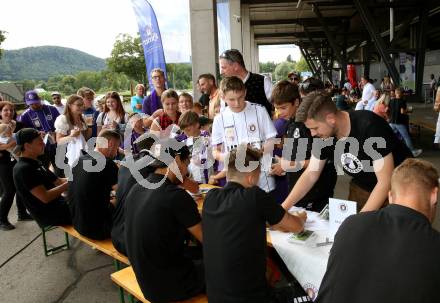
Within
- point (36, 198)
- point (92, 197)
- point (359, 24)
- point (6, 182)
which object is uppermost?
point (359, 24)

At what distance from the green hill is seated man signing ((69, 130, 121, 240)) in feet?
238

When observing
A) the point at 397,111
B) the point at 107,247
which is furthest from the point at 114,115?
the point at 397,111

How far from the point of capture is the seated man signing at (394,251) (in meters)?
1.25

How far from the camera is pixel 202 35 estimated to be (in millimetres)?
7605

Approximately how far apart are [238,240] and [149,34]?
17.2 feet

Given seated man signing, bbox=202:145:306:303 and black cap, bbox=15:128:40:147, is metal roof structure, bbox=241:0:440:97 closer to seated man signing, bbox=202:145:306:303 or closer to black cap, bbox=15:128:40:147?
black cap, bbox=15:128:40:147

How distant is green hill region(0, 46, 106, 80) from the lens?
77.1 m

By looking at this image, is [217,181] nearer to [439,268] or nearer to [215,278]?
[215,278]

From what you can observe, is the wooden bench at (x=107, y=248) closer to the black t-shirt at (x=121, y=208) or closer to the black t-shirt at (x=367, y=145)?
the black t-shirt at (x=121, y=208)

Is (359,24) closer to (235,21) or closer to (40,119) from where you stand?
(235,21)

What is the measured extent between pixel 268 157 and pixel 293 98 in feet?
1.91

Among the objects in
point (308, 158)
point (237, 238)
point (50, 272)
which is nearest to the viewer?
point (237, 238)

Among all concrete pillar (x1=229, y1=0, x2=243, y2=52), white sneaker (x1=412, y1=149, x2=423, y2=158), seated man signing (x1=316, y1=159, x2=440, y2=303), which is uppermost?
concrete pillar (x1=229, y1=0, x2=243, y2=52)

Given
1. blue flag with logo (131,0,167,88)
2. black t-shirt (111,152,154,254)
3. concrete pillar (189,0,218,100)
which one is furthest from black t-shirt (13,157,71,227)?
concrete pillar (189,0,218,100)
